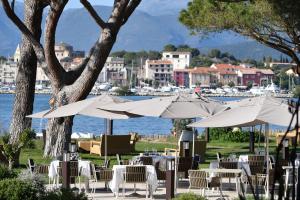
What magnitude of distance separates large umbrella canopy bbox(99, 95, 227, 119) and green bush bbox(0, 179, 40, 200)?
5.53 m

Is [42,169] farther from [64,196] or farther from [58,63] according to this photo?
[58,63]

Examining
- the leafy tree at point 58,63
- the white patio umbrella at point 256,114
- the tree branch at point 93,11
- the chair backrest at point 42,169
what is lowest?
the chair backrest at point 42,169

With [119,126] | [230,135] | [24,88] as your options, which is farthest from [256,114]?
[119,126]

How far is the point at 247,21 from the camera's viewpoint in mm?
24203

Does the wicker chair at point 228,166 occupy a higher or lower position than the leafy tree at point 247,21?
lower

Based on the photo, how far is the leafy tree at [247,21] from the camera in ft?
75.4

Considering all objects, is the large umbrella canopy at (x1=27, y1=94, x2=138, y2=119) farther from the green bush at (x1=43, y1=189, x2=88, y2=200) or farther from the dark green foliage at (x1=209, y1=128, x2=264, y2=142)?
the dark green foliage at (x1=209, y1=128, x2=264, y2=142)

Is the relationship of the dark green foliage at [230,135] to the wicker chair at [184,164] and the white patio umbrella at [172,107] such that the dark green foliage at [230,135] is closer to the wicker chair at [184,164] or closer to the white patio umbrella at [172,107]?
the white patio umbrella at [172,107]

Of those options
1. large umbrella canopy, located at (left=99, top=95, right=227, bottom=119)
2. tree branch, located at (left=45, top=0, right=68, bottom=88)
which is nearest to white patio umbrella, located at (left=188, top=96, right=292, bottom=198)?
large umbrella canopy, located at (left=99, top=95, right=227, bottom=119)

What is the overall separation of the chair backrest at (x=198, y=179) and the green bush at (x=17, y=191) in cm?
313

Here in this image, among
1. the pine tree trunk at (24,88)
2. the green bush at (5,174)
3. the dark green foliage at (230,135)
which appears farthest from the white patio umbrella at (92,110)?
the dark green foliage at (230,135)

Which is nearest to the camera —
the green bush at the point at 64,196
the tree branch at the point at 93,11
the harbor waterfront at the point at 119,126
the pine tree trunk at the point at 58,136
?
the green bush at the point at 64,196

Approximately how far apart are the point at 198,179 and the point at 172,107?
11.6ft

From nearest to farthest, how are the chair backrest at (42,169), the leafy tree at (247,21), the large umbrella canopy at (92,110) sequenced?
1. the chair backrest at (42,169)
2. the large umbrella canopy at (92,110)
3. the leafy tree at (247,21)
